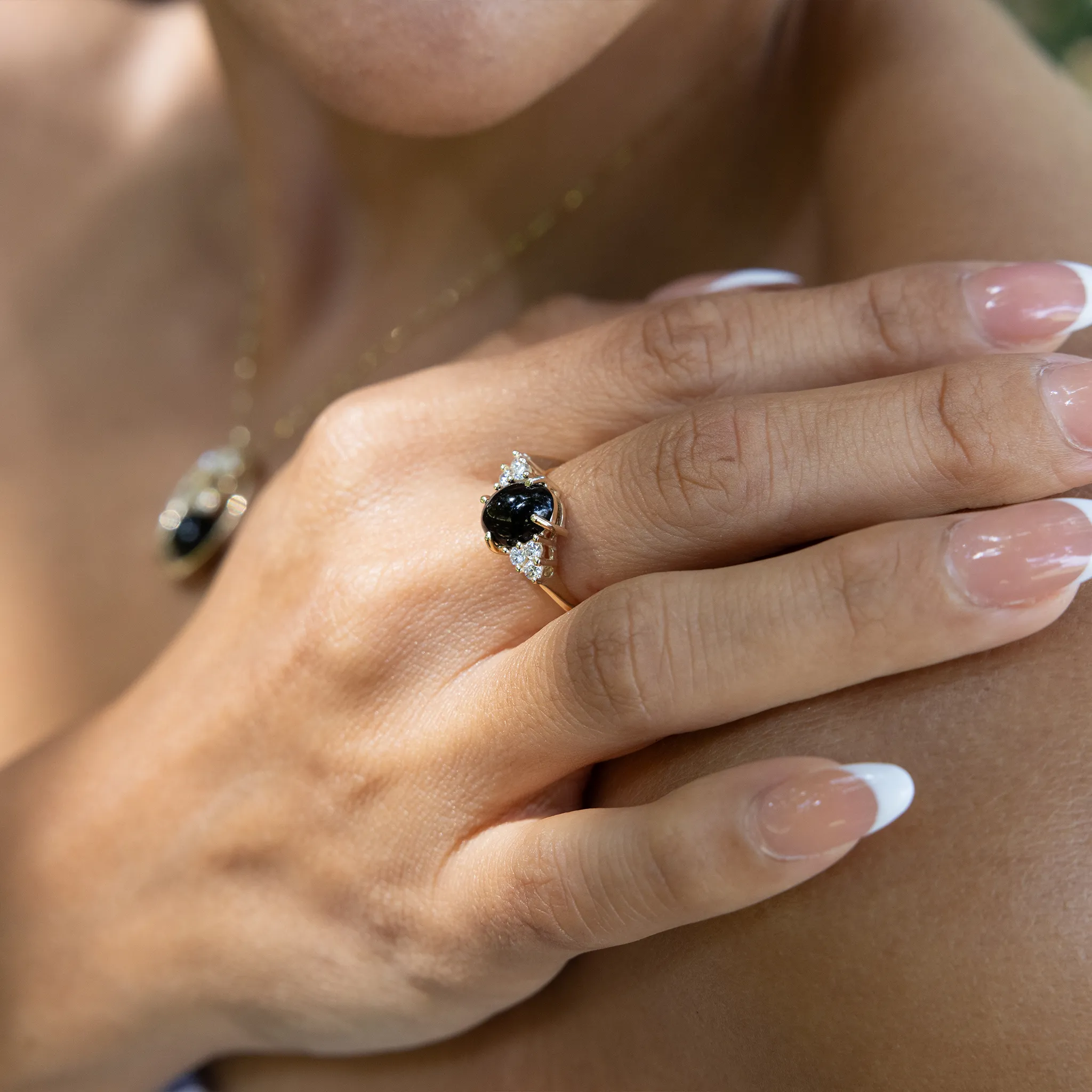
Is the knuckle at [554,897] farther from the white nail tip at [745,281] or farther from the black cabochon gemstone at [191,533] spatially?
the black cabochon gemstone at [191,533]

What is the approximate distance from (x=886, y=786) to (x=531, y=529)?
259 mm

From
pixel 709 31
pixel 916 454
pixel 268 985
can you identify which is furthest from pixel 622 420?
pixel 268 985

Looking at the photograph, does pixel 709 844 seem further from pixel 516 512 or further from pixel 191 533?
pixel 191 533

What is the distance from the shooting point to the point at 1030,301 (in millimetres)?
575

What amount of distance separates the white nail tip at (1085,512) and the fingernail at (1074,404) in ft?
0.10

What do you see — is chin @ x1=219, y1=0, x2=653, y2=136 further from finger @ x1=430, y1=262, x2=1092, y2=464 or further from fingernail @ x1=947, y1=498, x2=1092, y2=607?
fingernail @ x1=947, y1=498, x2=1092, y2=607

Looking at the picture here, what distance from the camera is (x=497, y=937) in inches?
24.0

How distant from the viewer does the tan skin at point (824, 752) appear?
508mm

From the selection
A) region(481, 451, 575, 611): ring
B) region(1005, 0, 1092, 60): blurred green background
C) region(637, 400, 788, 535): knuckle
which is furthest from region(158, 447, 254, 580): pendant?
region(1005, 0, 1092, 60): blurred green background

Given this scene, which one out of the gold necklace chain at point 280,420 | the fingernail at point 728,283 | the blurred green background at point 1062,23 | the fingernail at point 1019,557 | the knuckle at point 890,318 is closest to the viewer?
the fingernail at point 1019,557

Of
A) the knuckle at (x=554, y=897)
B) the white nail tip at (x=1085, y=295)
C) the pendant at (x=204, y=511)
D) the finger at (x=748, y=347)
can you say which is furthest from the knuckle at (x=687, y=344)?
the pendant at (x=204, y=511)

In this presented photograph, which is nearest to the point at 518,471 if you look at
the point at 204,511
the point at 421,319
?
the point at 421,319

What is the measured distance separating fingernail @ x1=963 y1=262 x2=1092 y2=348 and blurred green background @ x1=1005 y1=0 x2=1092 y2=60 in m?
0.80

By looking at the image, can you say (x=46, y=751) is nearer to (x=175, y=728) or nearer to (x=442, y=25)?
(x=175, y=728)
